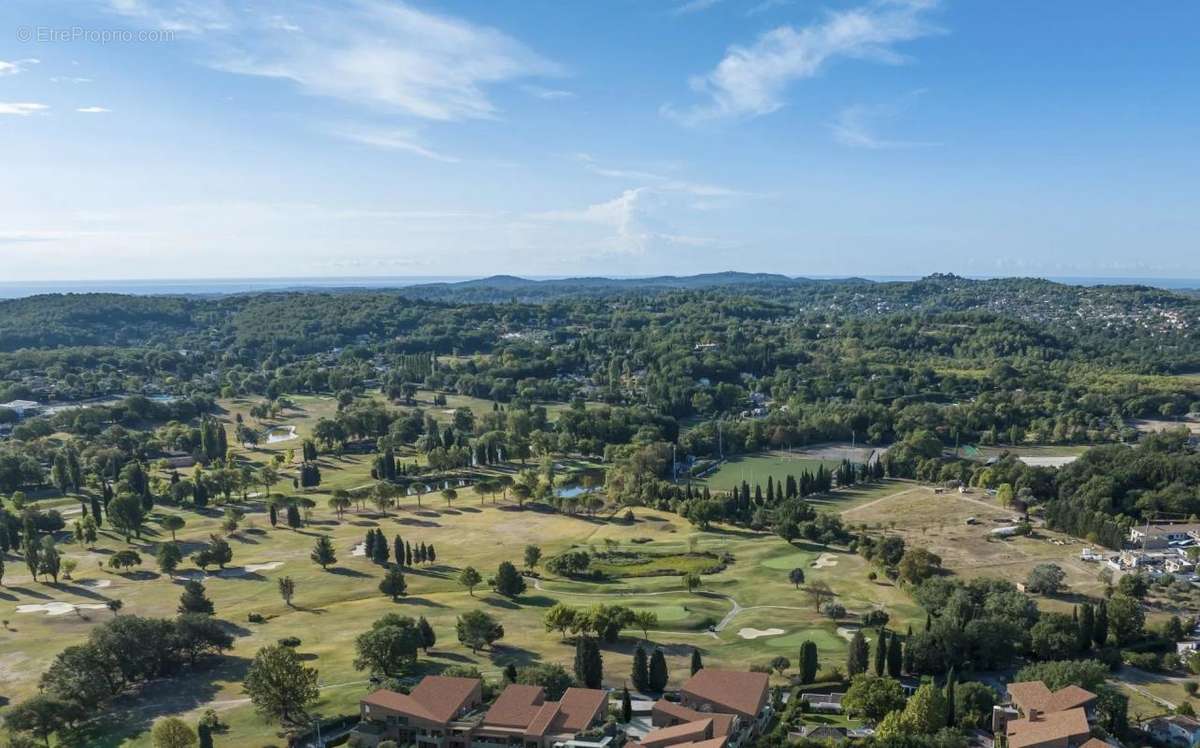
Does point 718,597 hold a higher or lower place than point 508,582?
lower

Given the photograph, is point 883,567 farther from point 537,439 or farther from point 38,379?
point 38,379

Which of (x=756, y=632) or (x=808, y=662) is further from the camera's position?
(x=756, y=632)

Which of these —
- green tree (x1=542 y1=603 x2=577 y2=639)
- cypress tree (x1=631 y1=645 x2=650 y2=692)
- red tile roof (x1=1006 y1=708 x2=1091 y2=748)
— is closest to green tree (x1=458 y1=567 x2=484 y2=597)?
green tree (x1=542 y1=603 x2=577 y2=639)

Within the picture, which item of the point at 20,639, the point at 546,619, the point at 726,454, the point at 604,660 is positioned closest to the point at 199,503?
the point at 20,639

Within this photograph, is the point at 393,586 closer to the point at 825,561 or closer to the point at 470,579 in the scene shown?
the point at 470,579

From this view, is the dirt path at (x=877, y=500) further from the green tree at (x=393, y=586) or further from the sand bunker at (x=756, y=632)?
the green tree at (x=393, y=586)

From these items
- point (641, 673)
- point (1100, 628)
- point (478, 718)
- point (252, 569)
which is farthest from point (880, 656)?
point (252, 569)
